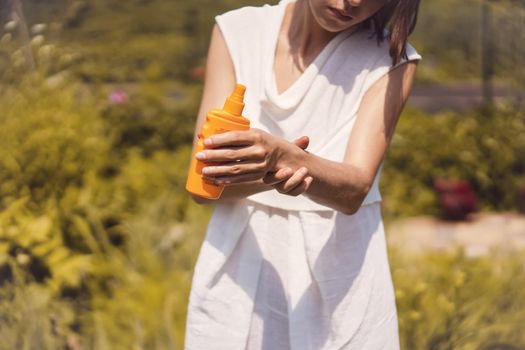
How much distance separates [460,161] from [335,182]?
4.24m

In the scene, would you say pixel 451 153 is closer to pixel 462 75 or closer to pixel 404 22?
pixel 404 22

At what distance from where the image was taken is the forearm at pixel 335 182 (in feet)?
4.22

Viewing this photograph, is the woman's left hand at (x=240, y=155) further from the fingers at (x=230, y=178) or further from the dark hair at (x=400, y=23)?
the dark hair at (x=400, y=23)

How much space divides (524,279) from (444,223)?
2.24 metres

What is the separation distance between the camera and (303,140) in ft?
4.25

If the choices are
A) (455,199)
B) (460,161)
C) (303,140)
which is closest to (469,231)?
(455,199)

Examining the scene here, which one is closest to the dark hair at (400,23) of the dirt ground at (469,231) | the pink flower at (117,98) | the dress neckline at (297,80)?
the dress neckline at (297,80)

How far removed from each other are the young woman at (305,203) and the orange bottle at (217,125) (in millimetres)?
209

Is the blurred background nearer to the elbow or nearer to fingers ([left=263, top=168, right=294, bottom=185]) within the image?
the elbow

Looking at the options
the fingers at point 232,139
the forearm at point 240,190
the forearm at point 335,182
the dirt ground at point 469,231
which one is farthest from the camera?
the dirt ground at point 469,231

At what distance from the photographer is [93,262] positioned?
316cm

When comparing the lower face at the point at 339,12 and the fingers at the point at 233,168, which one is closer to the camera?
the fingers at the point at 233,168

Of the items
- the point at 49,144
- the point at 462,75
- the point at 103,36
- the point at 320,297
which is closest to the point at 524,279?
the point at 320,297

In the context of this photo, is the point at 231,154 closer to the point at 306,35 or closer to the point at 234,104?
the point at 234,104
